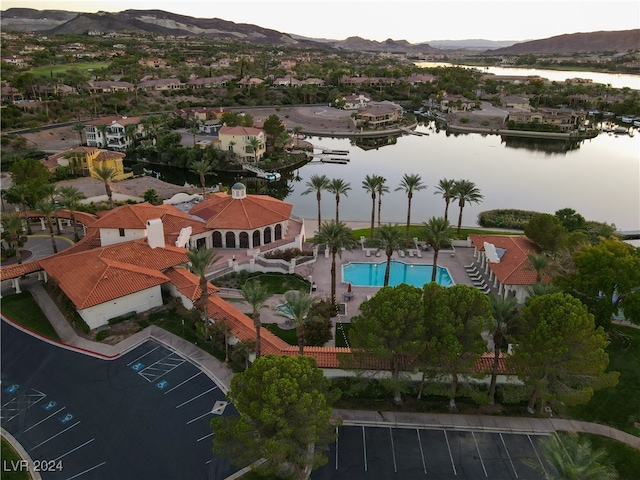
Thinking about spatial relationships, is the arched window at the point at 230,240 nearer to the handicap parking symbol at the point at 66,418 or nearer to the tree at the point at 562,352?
the handicap parking symbol at the point at 66,418

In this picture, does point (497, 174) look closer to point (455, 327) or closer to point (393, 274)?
point (393, 274)

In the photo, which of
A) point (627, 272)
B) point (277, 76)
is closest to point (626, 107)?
point (277, 76)

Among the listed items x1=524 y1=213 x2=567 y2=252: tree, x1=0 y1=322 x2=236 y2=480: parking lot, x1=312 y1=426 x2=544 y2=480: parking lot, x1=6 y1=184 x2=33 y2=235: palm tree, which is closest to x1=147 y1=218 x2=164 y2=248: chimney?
x1=0 y1=322 x2=236 y2=480: parking lot

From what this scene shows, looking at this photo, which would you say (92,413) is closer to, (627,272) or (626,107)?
(627,272)

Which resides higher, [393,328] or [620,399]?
[393,328]

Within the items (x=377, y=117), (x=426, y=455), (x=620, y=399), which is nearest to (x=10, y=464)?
(x=426, y=455)

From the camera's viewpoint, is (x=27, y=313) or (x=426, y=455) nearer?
(x=426, y=455)
